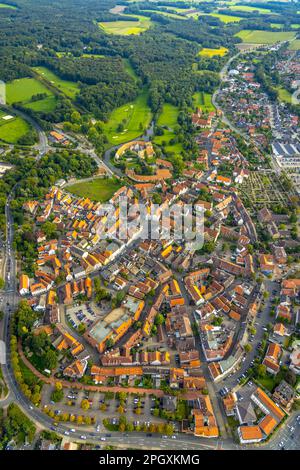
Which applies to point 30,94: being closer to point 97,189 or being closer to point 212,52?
point 97,189

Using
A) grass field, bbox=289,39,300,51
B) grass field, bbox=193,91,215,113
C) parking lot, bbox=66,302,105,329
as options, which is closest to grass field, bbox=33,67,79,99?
grass field, bbox=193,91,215,113

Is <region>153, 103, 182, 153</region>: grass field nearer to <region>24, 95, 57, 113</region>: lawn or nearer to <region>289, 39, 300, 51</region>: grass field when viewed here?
<region>24, 95, 57, 113</region>: lawn

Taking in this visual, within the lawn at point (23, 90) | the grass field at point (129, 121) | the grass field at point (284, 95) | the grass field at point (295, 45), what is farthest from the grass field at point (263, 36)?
the lawn at point (23, 90)

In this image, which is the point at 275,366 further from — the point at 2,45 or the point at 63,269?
the point at 2,45

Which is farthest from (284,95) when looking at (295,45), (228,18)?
(228,18)

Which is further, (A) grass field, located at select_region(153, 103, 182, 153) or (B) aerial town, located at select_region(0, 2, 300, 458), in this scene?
(A) grass field, located at select_region(153, 103, 182, 153)

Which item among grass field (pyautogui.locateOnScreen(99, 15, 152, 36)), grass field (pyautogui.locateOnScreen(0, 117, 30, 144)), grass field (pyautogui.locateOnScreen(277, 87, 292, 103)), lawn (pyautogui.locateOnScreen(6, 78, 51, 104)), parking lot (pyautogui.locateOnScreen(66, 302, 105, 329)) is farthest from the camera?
grass field (pyautogui.locateOnScreen(99, 15, 152, 36))
